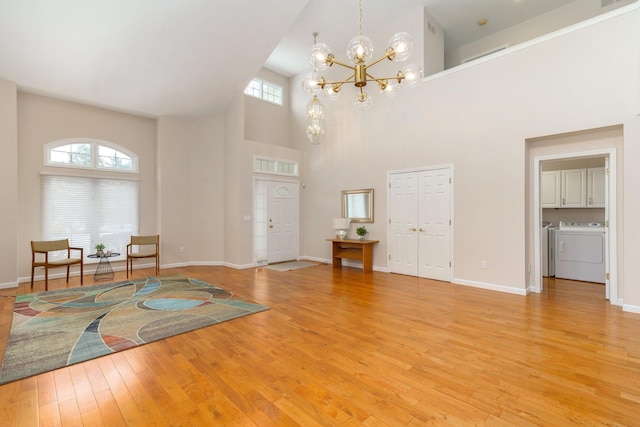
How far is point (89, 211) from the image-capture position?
603 centimetres

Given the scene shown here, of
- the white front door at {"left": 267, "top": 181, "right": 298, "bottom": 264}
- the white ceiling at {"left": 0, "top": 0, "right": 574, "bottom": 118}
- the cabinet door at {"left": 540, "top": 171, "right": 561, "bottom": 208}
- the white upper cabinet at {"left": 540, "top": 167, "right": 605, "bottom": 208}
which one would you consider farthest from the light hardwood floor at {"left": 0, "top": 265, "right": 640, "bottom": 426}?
the white ceiling at {"left": 0, "top": 0, "right": 574, "bottom": 118}

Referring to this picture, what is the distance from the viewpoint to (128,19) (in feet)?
13.6

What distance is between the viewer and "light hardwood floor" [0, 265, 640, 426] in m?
1.87

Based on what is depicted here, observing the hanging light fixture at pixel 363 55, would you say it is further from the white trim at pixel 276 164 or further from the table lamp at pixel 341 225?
the white trim at pixel 276 164

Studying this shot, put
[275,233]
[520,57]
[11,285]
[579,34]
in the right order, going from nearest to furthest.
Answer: [579,34]
[520,57]
[11,285]
[275,233]

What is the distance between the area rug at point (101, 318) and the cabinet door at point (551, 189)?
624 cm

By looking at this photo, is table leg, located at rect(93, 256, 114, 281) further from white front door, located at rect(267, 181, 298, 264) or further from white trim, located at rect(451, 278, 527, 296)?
white trim, located at rect(451, 278, 527, 296)

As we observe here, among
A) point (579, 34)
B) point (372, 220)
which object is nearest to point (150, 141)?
point (372, 220)

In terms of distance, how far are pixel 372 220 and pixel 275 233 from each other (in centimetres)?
249

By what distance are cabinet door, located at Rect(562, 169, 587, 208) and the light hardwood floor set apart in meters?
2.84

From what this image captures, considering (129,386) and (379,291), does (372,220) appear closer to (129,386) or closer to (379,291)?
(379,291)

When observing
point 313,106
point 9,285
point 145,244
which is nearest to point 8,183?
point 9,285

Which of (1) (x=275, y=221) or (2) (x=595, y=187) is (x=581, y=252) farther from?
(1) (x=275, y=221)

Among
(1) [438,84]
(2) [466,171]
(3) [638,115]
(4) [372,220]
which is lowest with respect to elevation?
(4) [372,220]
